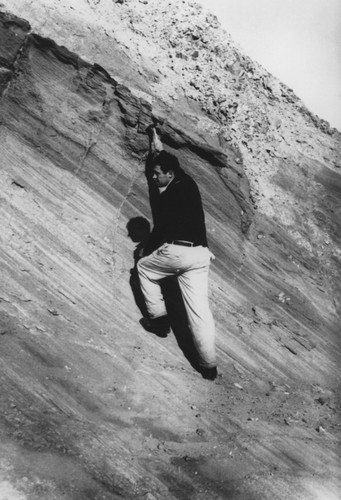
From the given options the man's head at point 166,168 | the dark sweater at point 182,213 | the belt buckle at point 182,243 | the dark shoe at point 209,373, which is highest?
the man's head at point 166,168

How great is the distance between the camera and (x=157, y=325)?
14.1 feet

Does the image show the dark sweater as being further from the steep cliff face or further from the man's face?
the steep cliff face

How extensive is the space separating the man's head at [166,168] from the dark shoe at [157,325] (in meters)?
1.54

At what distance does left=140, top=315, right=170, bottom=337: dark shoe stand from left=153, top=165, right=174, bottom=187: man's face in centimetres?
150

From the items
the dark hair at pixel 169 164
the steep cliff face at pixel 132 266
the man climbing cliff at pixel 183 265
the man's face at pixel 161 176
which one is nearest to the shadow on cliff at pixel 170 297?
the steep cliff face at pixel 132 266

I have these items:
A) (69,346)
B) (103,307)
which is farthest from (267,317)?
(69,346)

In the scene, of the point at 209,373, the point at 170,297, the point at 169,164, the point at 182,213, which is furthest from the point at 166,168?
the point at 209,373

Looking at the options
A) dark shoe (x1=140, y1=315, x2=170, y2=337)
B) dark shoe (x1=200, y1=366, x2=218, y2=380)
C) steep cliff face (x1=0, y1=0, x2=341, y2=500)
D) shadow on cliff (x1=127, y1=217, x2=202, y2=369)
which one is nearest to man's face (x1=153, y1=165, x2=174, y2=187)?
steep cliff face (x1=0, y1=0, x2=341, y2=500)

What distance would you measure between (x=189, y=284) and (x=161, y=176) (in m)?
1.25

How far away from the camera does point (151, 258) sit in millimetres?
4258

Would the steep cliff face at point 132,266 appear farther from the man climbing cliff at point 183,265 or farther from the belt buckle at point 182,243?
the belt buckle at point 182,243

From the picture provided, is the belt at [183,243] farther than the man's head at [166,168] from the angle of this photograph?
No

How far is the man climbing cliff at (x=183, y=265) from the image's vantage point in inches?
164

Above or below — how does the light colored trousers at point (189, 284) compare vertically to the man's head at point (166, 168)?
below
